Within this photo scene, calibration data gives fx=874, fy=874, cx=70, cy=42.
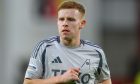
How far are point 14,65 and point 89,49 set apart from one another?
23.4m

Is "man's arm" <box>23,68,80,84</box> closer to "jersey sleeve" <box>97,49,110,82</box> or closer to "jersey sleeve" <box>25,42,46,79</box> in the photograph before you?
"jersey sleeve" <box>25,42,46,79</box>

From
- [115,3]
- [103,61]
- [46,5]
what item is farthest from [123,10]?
[103,61]

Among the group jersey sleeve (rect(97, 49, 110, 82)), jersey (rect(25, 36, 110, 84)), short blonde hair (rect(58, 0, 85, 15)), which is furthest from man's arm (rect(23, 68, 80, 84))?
short blonde hair (rect(58, 0, 85, 15))

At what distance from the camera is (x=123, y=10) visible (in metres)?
37.8

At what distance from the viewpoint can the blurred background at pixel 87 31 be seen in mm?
33750

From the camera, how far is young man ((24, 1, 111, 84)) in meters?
9.78

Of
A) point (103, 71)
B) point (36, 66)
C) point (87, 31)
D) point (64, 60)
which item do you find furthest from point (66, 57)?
point (87, 31)

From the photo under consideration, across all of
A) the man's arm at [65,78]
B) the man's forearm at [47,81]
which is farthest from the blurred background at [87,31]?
the man's arm at [65,78]

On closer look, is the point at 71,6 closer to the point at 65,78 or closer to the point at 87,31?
the point at 65,78

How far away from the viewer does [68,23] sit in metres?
9.86

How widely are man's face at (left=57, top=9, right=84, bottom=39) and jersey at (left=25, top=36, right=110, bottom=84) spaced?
0.18 meters

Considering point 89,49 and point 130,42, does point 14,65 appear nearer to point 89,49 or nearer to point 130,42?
point 130,42

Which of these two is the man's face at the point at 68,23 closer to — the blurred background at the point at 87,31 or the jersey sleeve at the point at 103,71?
the jersey sleeve at the point at 103,71

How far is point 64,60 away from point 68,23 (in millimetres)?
422
